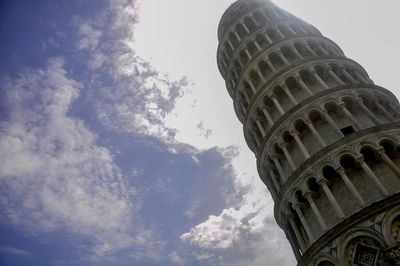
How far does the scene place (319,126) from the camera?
20.3 m

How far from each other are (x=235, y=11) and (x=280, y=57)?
8675 millimetres

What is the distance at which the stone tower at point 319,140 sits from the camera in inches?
591

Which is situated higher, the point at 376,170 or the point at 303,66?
the point at 303,66

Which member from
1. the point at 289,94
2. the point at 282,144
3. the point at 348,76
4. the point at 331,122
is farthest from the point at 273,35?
the point at 331,122

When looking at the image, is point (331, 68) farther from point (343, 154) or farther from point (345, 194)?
point (345, 194)

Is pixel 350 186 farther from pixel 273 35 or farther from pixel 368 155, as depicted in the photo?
pixel 273 35

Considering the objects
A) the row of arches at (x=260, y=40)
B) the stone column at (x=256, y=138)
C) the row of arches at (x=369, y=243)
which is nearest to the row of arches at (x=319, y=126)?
the stone column at (x=256, y=138)

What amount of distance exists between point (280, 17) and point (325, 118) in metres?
12.7

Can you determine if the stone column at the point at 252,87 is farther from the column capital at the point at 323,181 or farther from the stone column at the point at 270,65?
the column capital at the point at 323,181

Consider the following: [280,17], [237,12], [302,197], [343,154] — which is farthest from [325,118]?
[237,12]

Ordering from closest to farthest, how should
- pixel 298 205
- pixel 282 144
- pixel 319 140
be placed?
pixel 298 205, pixel 319 140, pixel 282 144

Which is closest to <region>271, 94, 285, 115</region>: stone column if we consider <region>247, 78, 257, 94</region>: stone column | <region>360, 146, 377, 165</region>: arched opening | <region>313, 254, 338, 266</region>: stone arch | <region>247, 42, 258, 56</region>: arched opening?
<region>247, 78, 257, 94</region>: stone column

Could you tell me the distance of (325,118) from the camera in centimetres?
1994

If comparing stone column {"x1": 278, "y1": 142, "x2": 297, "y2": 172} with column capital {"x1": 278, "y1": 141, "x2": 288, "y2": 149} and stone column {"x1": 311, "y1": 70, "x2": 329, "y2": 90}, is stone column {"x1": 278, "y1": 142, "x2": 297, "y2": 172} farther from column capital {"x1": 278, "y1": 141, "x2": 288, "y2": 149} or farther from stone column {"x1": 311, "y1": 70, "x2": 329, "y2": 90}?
stone column {"x1": 311, "y1": 70, "x2": 329, "y2": 90}
